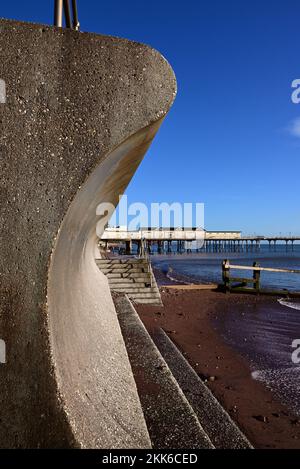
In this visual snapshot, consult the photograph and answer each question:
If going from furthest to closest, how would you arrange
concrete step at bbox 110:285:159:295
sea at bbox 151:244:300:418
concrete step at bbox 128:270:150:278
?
concrete step at bbox 128:270:150:278 → concrete step at bbox 110:285:159:295 → sea at bbox 151:244:300:418

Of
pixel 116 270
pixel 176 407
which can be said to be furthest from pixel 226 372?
pixel 116 270

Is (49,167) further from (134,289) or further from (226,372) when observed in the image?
(134,289)

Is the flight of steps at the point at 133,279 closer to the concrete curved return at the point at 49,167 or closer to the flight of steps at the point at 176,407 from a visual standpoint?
the flight of steps at the point at 176,407

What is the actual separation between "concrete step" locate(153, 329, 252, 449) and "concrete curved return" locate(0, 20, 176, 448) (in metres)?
1.43

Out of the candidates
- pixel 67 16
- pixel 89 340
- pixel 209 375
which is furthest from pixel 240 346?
pixel 67 16

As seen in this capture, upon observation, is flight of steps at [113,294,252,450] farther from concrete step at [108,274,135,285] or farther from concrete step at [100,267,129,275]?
concrete step at [100,267,129,275]

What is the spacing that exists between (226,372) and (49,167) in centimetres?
548

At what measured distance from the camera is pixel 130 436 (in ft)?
6.16

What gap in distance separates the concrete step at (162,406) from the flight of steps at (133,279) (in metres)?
8.31

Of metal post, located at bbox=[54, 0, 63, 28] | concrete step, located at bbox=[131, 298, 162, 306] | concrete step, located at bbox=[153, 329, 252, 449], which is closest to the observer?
metal post, located at bbox=[54, 0, 63, 28]

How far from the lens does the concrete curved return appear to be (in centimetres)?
141

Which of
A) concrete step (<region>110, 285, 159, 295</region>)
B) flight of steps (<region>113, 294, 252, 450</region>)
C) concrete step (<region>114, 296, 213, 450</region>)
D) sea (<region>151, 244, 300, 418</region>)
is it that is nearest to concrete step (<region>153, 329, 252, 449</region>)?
flight of steps (<region>113, 294, 252, 450</region>)
